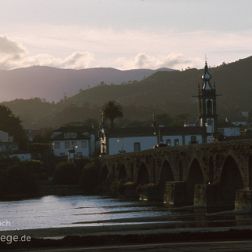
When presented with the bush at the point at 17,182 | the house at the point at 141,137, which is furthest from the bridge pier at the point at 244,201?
the house at the point at 141,137

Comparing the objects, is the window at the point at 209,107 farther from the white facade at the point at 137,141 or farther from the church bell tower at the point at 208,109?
the white facade at the point at 137,141

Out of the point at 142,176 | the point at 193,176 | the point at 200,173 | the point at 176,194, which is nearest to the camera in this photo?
the point at 176,194

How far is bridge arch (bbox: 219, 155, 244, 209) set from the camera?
90.2 meters

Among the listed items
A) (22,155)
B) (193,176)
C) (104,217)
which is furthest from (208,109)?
(104,217)

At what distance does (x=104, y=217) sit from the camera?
8156 centimetres

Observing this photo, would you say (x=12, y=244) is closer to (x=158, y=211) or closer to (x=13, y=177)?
(x=158, y=211)

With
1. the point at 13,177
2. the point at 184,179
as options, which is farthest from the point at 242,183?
the point at 13,177

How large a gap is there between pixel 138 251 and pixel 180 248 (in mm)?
2588

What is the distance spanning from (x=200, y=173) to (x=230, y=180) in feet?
39.2

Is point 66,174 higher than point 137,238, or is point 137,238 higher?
point 66,174

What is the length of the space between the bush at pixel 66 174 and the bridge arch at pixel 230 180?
229ft

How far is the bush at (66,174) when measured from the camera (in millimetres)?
159375

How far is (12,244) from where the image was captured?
159ft

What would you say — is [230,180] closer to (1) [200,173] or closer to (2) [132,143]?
(1) [200,173]
